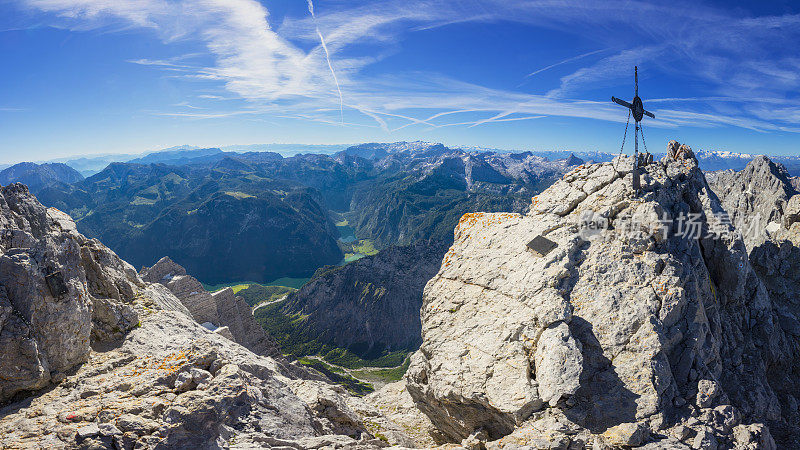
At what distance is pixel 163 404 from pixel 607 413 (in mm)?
16160

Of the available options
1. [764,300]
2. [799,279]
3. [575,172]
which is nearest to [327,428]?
[575,172]

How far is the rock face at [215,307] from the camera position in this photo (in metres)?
41.1

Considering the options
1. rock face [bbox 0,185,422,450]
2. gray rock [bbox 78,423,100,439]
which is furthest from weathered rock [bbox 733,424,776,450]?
gray rock [bbox 78,423,100,439]

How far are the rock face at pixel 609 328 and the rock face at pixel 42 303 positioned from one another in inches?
618

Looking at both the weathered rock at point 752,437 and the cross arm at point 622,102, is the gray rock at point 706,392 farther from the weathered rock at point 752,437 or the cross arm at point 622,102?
the cross arm at point 622,102

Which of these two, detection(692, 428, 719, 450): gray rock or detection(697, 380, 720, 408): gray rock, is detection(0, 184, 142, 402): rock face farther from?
detection(697, 380, 720, 408): gray rock

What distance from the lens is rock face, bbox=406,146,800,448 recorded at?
44.3ft

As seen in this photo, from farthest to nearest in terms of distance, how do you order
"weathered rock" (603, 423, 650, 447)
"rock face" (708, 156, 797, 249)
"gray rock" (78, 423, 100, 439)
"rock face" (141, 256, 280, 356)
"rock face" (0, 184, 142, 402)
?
"rock face" (708, 156, 797, 249) → "rock face" (141, 256, 280, 356) → "weathered rock" (603, 423, 650, 447) → "rock face" (0, 184, 142, 402) → "gray rock" (78, 423, 100, 439)

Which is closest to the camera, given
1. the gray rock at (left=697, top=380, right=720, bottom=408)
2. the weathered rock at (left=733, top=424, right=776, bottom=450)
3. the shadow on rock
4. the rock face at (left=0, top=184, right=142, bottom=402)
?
the rock face at (left=0, top=184, right=142, bottom=402)

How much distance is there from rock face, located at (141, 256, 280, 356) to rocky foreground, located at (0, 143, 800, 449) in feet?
72.8

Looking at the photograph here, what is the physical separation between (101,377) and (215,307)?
103 feet

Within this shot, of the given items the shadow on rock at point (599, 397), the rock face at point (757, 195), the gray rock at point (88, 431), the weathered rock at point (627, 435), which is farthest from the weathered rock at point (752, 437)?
the rock face at point (757, 195)

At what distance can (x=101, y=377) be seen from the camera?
1308 cm

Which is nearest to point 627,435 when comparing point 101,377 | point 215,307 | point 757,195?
point 101,377
